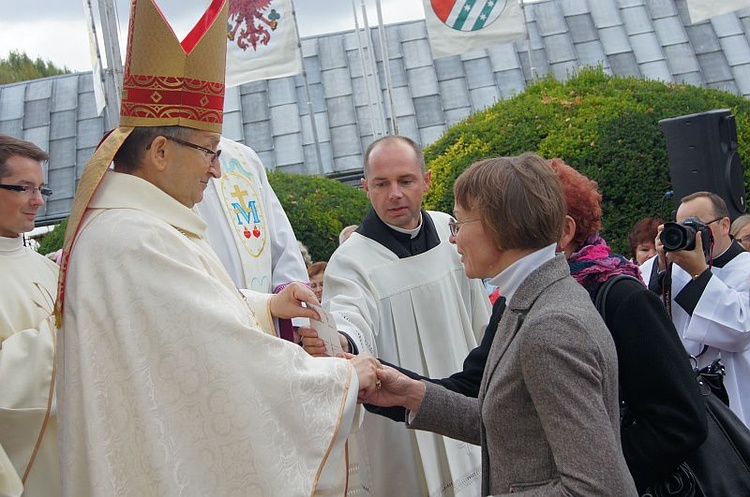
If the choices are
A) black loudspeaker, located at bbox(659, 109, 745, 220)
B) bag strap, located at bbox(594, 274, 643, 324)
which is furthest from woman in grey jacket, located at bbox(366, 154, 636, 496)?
black loudspeaker, located at bbox(659, 109, 745, 220)

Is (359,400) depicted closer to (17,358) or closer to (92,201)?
(92,201)

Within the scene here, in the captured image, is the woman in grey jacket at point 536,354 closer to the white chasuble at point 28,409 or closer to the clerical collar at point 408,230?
the white chasuble at point 28,409

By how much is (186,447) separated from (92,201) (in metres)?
0.87

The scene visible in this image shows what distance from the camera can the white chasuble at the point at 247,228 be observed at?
16.3 feet

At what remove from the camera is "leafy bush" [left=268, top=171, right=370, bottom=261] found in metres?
9.56

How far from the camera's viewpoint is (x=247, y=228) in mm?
5055

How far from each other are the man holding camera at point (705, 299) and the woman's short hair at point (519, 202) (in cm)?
203

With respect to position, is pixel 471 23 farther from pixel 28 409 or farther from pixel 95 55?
pixel 28 409

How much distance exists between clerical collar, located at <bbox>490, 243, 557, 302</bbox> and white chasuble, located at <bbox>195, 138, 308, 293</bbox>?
2238 mm

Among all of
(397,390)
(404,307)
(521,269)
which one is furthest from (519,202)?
(404,307)

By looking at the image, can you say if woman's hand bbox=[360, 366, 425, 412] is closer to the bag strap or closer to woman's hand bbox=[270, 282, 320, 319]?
woman's hand bbox=[270, 282, 320, 319]

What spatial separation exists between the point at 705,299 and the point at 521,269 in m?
2.37

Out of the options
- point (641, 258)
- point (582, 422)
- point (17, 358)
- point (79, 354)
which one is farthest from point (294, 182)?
point (582, 422)

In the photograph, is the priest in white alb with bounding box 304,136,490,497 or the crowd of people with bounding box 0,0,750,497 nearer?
Answer: the crowd of people with bounding box 0,0,750,497
